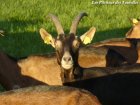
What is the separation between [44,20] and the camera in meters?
18.0

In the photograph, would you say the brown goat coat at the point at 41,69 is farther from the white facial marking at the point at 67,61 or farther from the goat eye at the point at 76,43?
the white facial marking at the point at 67,61

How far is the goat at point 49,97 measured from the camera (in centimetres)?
647

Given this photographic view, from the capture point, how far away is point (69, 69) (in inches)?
376

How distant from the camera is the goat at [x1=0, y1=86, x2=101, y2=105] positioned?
21.2 feet

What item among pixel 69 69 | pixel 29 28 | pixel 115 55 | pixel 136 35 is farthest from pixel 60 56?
pixel 29 28

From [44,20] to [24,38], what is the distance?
94.9 inches

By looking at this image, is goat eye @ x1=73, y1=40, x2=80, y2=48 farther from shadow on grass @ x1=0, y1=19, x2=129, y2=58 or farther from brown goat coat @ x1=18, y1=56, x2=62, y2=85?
shadow on grass @ x1=0, y1=19, x2=129, y2=58

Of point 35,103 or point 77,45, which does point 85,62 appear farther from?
point 35,103

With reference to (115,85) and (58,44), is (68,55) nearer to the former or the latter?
(58,44)

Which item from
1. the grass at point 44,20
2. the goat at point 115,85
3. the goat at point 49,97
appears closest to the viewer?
the goat at point 49,97

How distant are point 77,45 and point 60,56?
0.40 m

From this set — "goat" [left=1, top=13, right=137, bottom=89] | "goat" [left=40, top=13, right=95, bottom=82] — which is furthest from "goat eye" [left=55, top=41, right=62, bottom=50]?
"goat" [left=1, top=13, right=137, bottom=89]

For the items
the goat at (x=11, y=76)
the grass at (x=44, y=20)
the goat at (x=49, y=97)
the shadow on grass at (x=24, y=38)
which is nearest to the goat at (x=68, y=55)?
the goat at (x=11, y=76)

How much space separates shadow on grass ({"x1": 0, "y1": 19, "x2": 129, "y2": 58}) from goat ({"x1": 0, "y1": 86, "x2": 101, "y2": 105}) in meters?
7.28
